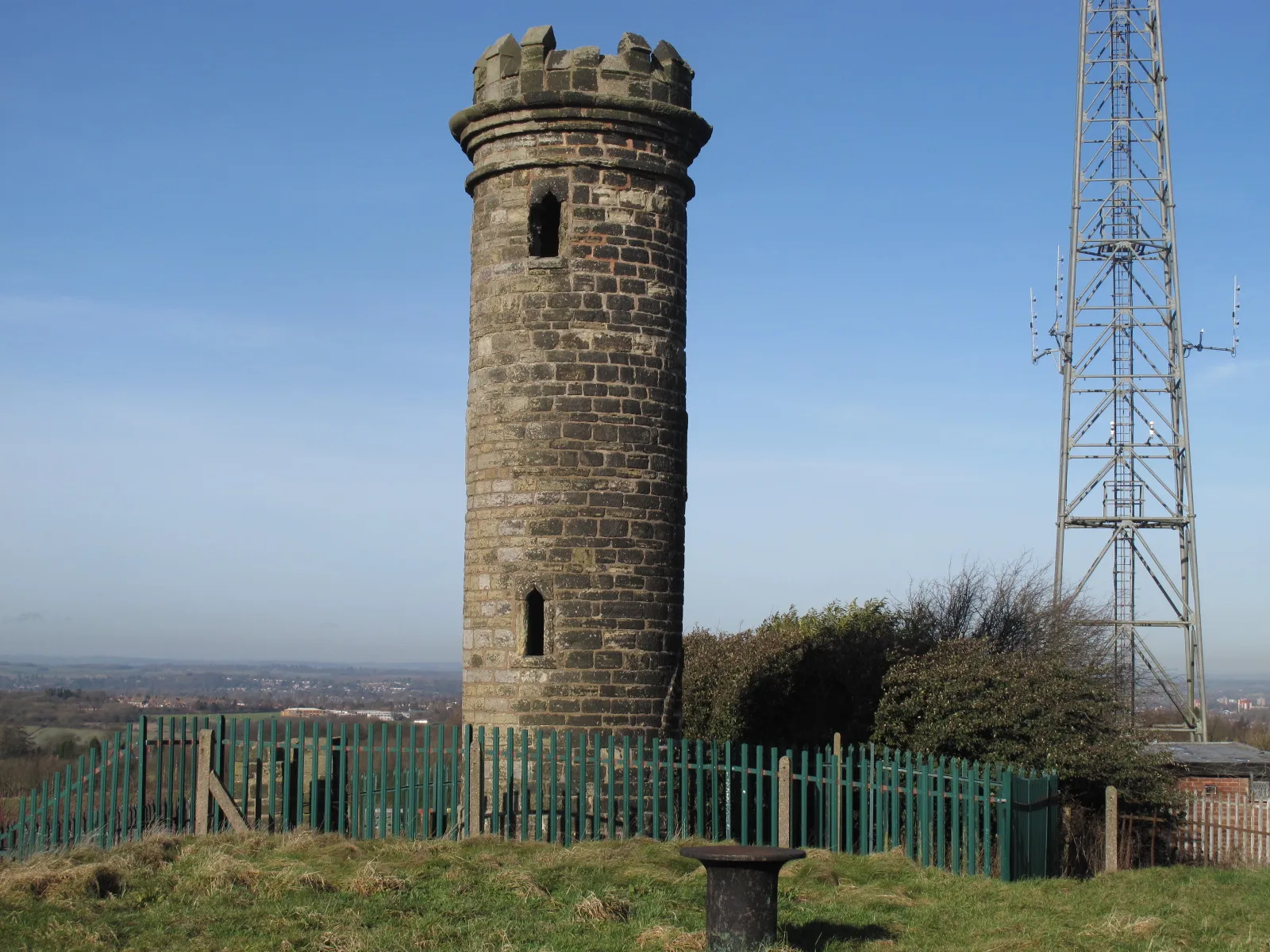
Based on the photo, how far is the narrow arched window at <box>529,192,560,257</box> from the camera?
14.1m

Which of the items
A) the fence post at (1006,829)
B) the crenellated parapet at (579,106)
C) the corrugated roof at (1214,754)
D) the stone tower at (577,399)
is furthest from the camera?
the corrugated roof at (1214,754)

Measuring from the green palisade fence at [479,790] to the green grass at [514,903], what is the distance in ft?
2.51

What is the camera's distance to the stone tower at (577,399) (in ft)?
44.7

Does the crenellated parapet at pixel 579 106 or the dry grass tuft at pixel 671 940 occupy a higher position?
the crenellated parapet at pixel 579 106

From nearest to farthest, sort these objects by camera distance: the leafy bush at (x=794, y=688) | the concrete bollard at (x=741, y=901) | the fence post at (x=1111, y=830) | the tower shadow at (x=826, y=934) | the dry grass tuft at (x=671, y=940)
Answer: the concrete bollard at (x=741, y=901) < the dry grass tuft at (x=671, y=940) < the tower shadow at (x=826, y=934) < the fence post at (x=1111, y=830) < the leafy bush at (x=794, y=688)

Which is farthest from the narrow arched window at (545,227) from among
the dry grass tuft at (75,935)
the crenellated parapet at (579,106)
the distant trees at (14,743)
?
the distant trees at (14,743)

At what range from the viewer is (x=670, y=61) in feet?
46.7

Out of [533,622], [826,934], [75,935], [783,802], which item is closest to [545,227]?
[533,622]

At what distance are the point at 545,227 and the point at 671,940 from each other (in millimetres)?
7769

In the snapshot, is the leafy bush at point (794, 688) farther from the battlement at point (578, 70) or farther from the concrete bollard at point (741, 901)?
the concrete bollard at point (741, 901)

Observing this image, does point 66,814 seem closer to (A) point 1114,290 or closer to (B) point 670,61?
(B) point 670,61

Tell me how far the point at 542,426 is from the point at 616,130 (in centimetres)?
301

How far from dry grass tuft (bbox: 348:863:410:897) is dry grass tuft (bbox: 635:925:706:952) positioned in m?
2.21

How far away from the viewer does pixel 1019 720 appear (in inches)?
703
